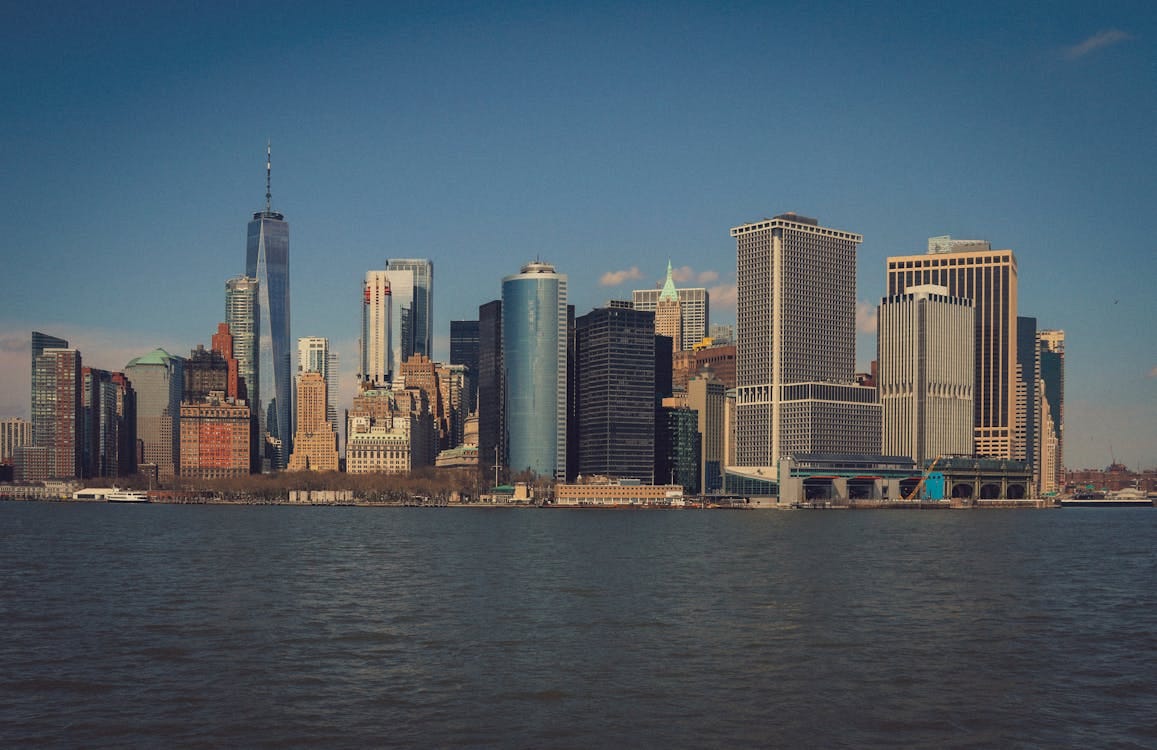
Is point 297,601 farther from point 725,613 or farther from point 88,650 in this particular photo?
point 725,613

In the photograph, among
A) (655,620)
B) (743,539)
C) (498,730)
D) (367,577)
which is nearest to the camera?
(498,730)

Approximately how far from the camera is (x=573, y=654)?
53969mm

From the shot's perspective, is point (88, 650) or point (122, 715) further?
point (88, 650)

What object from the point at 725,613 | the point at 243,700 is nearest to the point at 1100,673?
the point at 725,613

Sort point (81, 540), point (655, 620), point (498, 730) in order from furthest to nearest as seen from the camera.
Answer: point (81, 540)
point (655, 620)
point (498, 730)

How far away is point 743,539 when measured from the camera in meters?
158

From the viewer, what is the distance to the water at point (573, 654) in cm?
4047

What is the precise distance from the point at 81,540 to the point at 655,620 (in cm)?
10126

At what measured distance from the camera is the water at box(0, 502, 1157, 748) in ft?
133

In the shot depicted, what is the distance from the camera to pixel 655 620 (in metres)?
65.4

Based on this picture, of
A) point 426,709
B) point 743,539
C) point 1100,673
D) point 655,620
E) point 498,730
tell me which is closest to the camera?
point 498,730

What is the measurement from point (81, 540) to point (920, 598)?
344ft

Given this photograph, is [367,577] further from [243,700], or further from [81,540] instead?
[81,540]

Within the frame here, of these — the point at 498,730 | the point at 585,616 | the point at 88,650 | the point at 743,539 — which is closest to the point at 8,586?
the point at 88,650
